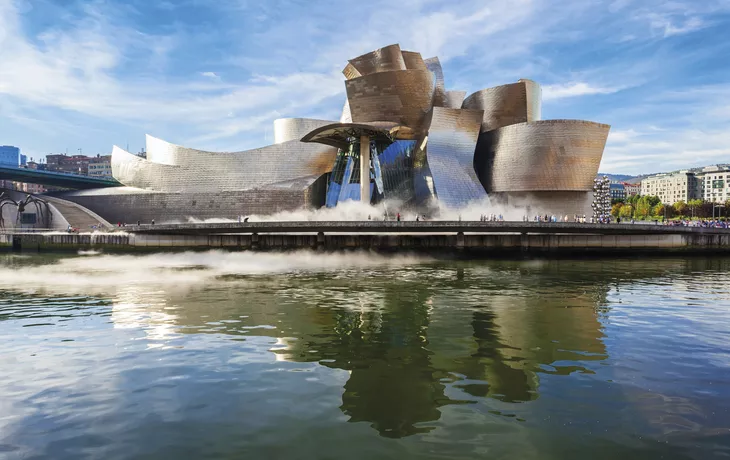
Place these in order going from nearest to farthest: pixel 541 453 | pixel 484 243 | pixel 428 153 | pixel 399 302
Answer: pixel 541 453 < pixel 399 302 < pixel 484 243 < pixel 428 153

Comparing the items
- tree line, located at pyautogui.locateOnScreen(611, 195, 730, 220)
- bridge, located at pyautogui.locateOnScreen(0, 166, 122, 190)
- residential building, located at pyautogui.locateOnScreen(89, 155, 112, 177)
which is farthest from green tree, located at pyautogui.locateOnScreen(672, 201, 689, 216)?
residential building, located at pyautogui.locateOnScreen(89, 155, 112, 177)

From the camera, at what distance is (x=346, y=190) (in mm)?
55688

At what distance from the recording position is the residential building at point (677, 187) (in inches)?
6073

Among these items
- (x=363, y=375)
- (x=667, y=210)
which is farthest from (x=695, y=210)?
(x=363, y=375)

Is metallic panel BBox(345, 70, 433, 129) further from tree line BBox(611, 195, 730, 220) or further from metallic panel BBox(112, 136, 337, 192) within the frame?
tree line BBox(611, 195, 730, 220)

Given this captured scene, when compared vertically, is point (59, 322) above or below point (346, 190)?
below

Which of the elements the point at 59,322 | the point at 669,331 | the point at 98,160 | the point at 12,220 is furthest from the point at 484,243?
the point at 98,160

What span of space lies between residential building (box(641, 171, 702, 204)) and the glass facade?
128m

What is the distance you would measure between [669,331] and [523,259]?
26642 mm

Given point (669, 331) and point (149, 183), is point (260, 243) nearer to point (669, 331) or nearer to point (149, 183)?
point (149, 183)

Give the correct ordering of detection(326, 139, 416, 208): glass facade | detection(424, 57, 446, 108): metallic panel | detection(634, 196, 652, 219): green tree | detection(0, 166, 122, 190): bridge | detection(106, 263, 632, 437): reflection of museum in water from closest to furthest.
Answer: detection(106, 263, 632, 437): reflection of museum in water < detection(326, 139, 416, 208): glass facade < detection(424, 57, 446, 108): metallic panel < detection(0, 166, 122, 190): bridge < detection(634, 196, 652, 219): green tree

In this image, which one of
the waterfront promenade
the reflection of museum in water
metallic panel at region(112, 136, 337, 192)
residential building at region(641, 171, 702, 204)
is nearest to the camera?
the reflection of museum in water

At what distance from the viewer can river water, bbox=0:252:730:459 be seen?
6.03 m

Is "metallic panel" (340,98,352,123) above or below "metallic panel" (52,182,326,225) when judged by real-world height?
above
